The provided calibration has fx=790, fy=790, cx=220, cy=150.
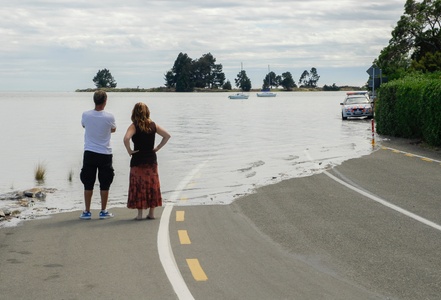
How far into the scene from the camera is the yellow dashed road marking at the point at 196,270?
8180 mm

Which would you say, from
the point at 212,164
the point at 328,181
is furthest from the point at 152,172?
the point at 212,164

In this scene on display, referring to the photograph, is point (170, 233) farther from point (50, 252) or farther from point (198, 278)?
point (198, 278)

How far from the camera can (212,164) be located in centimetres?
2358

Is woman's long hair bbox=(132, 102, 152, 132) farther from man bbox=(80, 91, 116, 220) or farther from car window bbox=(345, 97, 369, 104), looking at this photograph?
car window bbox=(345, 97, 369, 104)

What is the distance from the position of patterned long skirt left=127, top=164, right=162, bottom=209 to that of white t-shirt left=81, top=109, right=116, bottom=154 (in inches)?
25.8

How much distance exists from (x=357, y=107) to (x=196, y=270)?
Result: 4550 centimetres

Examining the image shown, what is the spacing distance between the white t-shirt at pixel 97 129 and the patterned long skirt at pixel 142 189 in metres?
0.66

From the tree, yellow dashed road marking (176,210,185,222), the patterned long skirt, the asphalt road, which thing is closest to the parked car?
the tree

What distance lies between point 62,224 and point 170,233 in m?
2.01

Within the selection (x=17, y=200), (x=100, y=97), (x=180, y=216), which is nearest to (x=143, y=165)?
(x=180, y=216)

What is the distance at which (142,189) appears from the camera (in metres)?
12.0

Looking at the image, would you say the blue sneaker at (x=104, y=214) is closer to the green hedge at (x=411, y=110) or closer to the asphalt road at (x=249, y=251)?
the asphalt road at (x=249, y=251)

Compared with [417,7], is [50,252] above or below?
below

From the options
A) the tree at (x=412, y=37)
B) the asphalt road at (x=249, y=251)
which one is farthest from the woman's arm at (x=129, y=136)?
the tree at (x=412, y=37)
